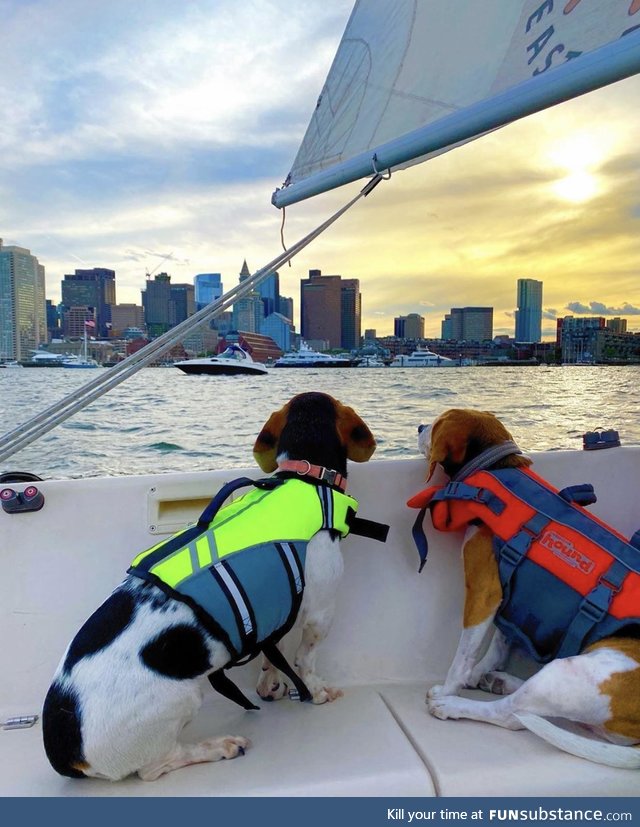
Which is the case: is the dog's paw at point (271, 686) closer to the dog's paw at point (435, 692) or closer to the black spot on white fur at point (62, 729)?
the dog's paw at point (435, 692)

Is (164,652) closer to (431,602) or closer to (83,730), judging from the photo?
(83,730)

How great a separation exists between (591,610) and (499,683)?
0.43 m

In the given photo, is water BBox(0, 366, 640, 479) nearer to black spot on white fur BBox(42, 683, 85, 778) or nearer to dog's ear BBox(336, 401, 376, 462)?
dog's ear BBox(336, 401, 376, 462)

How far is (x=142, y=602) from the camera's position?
1363 mm

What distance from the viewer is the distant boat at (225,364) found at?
32.0 metres

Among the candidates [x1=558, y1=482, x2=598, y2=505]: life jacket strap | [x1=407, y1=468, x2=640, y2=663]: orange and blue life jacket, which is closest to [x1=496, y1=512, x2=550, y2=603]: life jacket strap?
[x1=407, y1=468, x2=640, y2=663]: orange and blue life jacket

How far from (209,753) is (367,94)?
218cm

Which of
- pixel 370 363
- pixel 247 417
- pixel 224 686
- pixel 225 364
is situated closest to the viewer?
pixel 224 686

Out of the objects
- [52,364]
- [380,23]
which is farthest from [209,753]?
[52,364]

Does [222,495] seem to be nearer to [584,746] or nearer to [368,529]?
[368,529]

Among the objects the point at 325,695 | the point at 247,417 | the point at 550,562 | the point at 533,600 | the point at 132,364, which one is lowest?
the point at 247,417

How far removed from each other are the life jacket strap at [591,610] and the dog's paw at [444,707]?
315 millimetres

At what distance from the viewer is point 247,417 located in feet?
41.8

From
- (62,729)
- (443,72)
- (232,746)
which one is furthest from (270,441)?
(443,72)
